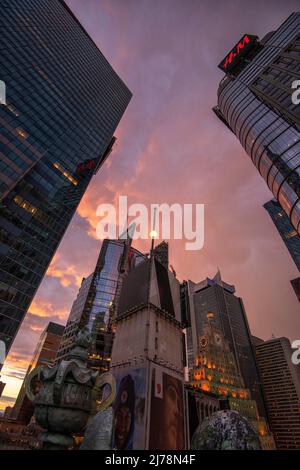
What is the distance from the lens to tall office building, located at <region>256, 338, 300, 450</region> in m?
124

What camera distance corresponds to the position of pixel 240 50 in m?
55.8

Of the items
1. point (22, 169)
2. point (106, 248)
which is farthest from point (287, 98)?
point (106, 248)

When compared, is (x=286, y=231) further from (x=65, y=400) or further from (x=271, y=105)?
(x=65, y=400)

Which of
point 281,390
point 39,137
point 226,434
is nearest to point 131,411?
point 226,434

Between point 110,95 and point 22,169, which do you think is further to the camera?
point 110,95

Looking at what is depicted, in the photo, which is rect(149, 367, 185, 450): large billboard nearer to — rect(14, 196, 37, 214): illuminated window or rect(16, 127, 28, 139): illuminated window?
rect(14, 196, 37, 214): illuminated window

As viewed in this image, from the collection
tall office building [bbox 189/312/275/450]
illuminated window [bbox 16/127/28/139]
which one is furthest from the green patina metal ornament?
tall office building [bbox 189/312/275/450]

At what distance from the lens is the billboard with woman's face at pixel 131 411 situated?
69.5 ft

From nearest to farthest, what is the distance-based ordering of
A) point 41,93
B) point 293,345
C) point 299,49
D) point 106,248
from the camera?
1. point 299,49
2. point 41,93
3. point 106,248
4. point 293,345

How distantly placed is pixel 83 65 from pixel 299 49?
70107mm

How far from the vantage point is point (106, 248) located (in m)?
94.9

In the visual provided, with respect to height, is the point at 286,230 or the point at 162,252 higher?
the point at 286,230

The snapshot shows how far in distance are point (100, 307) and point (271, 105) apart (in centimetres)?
7431

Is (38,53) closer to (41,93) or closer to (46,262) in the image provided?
(41,93)
